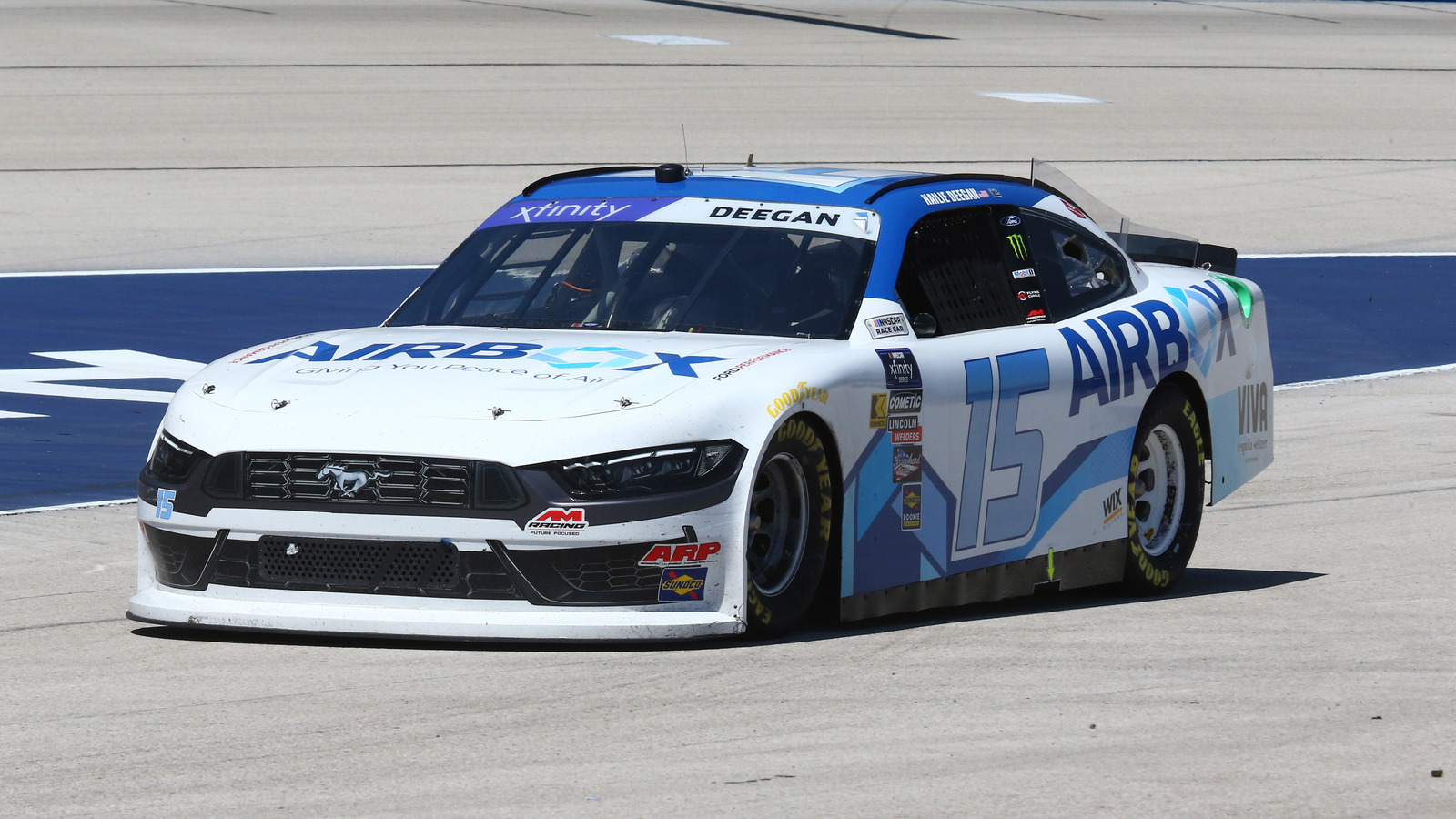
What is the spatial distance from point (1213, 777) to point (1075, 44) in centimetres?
3599

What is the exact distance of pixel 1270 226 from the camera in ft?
73.4

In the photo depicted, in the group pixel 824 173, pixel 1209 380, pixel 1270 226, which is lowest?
pixel 1270 226

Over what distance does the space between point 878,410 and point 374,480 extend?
1564 mm

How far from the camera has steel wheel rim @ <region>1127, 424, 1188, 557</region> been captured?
8.10 meters

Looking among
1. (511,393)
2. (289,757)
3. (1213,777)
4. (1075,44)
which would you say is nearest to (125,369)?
(511,393)

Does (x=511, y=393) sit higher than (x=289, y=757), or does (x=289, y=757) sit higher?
(x=511, y=393)

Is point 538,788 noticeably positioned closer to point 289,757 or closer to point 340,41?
point 289,757

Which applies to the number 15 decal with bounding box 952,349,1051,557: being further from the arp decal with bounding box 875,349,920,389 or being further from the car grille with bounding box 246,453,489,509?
the car grille with bounding box 246,453,489,509

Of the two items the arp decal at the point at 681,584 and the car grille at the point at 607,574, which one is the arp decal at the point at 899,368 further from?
the car grille at the point at 607,574

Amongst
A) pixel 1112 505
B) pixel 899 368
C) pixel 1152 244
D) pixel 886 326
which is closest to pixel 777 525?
pixel 899 368

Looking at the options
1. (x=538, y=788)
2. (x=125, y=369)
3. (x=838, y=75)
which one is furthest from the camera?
(x=838, y=75)

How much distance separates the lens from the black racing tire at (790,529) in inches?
250

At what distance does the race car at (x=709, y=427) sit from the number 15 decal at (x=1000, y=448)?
0.01 metres

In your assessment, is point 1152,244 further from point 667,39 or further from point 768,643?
point 667,39
